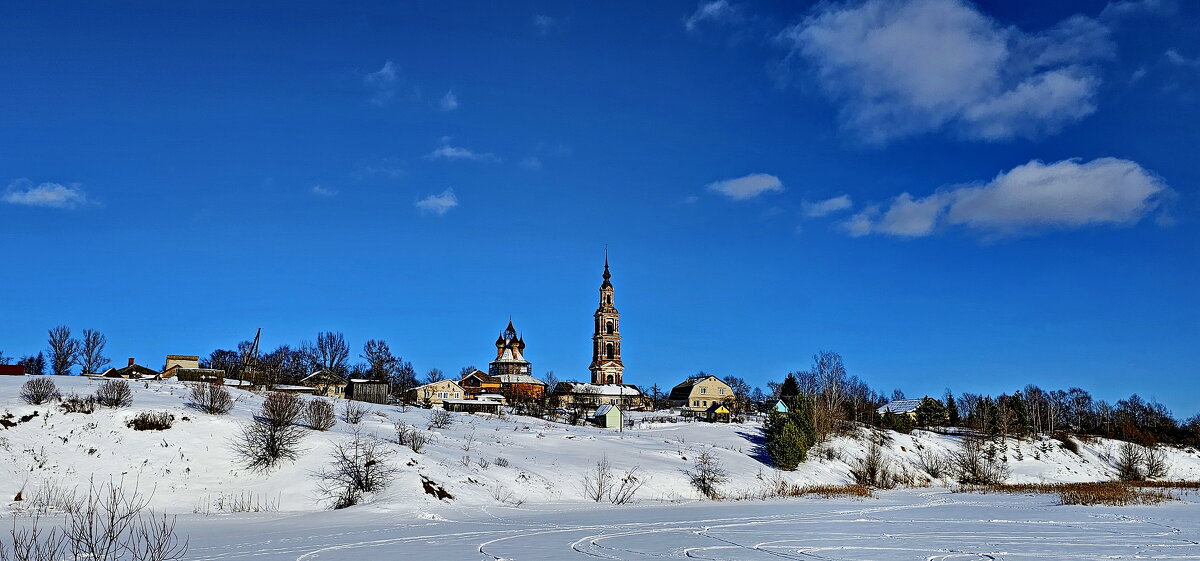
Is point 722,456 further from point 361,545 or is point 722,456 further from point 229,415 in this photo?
point 361,545

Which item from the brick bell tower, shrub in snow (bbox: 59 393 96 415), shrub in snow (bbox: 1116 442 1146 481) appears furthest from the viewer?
the brick bell tower

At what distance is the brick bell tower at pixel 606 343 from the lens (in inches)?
5728

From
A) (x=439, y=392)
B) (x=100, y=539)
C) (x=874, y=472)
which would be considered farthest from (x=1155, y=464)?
(x=100, y=539)

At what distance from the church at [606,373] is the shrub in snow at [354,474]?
83640 millimetres

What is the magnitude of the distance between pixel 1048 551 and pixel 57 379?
5709 cm

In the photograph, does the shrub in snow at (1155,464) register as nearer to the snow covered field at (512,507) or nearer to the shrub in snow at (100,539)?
the snow covered field at (512,507)

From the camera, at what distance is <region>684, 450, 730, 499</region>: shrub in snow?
4166 centimetres

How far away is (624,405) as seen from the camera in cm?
13038

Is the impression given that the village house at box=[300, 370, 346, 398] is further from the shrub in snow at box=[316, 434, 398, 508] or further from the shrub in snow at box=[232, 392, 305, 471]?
the shrub in snow at box=[316, 434, 398, 508]

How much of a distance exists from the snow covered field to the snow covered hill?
0.10 m

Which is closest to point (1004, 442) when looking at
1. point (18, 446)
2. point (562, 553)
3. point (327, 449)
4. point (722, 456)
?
point (722, 456)

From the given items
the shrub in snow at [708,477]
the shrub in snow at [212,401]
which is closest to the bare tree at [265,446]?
the shrub in snow at [212,401]

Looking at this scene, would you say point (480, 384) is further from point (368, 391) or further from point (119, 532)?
point (119, 532)

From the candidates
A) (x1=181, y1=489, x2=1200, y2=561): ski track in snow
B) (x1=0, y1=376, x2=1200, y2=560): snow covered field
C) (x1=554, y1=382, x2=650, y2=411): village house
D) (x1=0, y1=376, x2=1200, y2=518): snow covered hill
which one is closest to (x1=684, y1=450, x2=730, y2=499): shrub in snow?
(x1=0, y1=376, x2=1200, y2=518): snow covered hill
